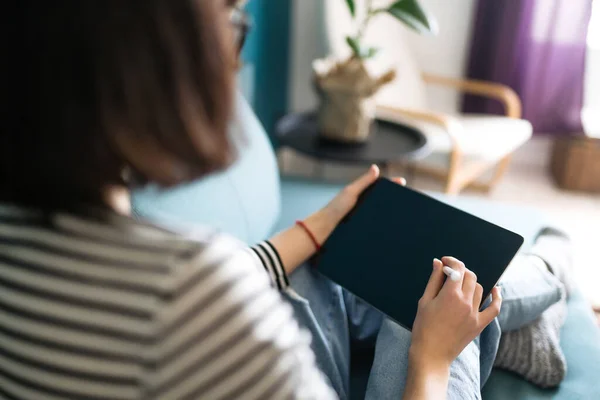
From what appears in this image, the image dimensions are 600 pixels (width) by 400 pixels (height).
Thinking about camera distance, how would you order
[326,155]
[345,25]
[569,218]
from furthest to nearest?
[569,218]
[345,25]
[326,155]

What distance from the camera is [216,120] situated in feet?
1.49

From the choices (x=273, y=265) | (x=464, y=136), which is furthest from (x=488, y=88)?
(x=273, y=265)

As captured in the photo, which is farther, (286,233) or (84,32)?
(286,233)

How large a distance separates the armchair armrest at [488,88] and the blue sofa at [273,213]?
3.39 ft

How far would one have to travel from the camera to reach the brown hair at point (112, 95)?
40 centimetres

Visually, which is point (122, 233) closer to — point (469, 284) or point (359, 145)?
point (469, 284)

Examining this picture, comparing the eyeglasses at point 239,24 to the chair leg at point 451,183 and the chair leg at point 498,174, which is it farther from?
the chair leg at point 498,174

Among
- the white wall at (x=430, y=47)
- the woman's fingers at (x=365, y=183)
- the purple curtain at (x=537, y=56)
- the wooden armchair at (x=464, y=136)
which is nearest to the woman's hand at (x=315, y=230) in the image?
the woman's fingers at (x=365, y=183)

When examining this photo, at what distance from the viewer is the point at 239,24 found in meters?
0.51

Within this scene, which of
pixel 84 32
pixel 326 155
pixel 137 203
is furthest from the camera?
pixel 326 155

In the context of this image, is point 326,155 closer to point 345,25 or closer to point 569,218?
point 345,25

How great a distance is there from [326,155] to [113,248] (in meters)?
1.28

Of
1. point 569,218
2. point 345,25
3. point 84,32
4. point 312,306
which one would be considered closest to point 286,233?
point 312,306

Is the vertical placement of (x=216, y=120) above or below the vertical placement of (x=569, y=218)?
above
